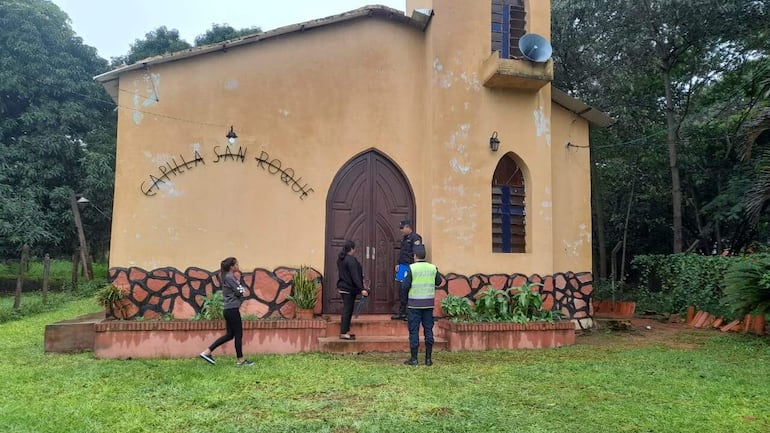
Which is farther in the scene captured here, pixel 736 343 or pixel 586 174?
pixel 586 174

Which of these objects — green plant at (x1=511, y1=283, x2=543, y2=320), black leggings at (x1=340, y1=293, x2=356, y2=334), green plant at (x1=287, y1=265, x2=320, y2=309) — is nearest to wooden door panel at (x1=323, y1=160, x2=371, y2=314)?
green plant at (x1=287, y1=265, x2=320, y2=309)

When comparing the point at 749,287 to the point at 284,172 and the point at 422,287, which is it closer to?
the point at 422,287

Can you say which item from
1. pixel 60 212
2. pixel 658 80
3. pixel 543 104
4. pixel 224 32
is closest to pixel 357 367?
pixel 543 104

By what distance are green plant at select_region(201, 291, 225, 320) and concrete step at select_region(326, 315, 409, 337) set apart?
1.63 meters

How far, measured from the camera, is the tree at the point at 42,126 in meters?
17.9

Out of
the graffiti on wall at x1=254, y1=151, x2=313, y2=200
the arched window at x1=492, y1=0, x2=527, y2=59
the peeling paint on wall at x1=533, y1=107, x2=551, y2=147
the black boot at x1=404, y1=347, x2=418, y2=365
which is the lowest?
the black boot at x1=404, y1=347, x2=418, y2=365

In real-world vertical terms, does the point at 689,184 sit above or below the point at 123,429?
above

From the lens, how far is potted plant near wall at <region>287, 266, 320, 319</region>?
8.80 m

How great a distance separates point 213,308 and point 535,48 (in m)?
6.83

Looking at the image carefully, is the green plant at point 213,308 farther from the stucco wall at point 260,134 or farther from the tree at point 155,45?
the tree at point 155,45

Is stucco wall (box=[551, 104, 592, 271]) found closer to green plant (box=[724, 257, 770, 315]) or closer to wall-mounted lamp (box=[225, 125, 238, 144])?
green plant (box=[724, 257, 770, 315])

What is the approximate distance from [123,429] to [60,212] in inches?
660

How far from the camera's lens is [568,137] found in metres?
10.8

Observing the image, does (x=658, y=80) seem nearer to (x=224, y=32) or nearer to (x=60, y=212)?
(x=224, y=32)
